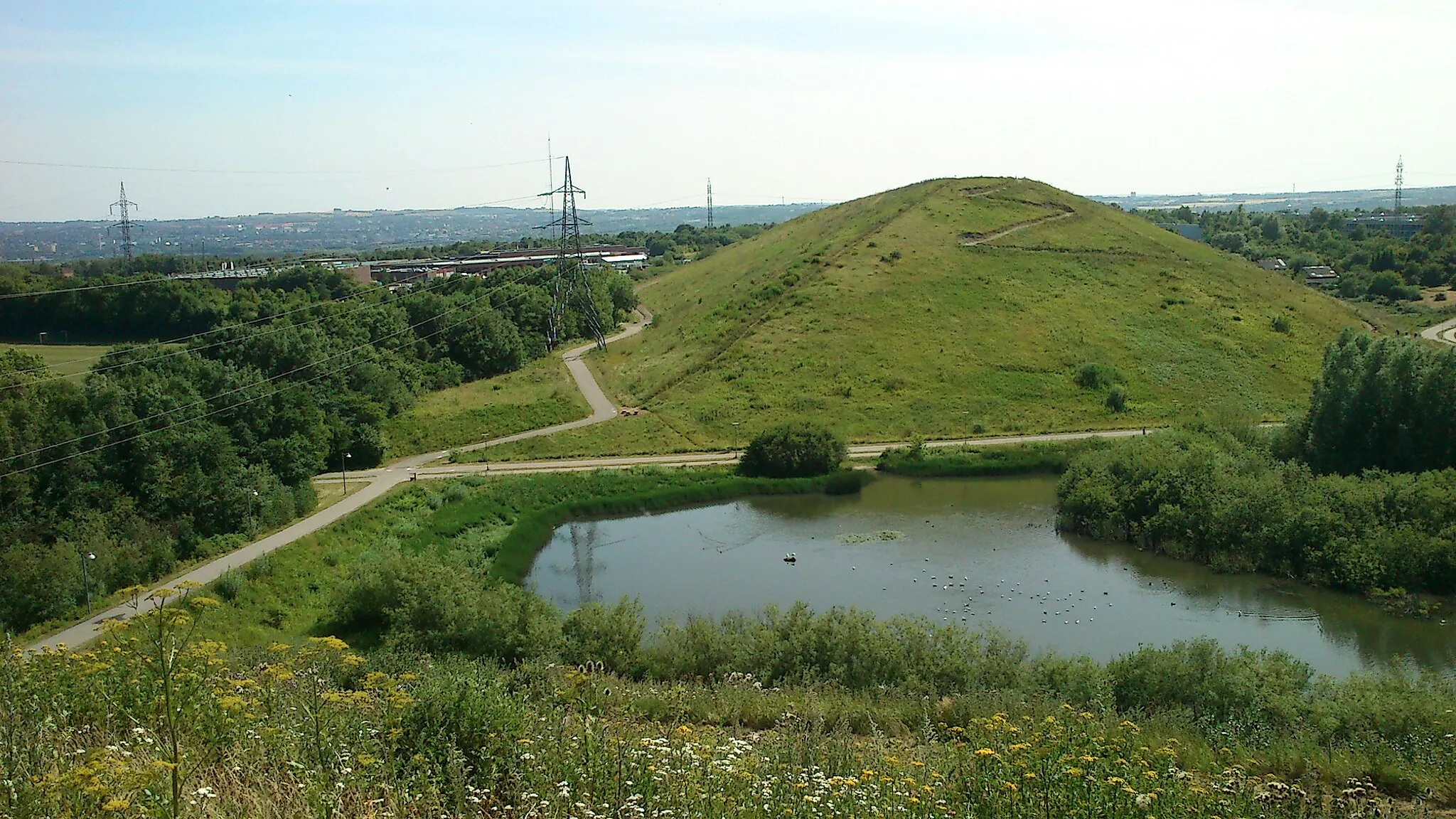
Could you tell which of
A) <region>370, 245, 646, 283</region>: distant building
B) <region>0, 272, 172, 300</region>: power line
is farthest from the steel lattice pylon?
<region>0, 272, 172, 300</region>: power line

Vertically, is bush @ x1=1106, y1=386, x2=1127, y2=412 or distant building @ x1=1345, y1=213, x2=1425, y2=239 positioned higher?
distant building @ x1=1345, y1=213, x2=1425, y2=239

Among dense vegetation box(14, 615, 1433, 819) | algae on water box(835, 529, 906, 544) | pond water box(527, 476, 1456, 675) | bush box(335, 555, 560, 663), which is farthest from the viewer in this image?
algae on water box(835, 529, 906, 544)

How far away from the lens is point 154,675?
7793 mm

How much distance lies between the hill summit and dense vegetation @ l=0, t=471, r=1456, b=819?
23.3 m

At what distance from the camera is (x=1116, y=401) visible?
45125mm

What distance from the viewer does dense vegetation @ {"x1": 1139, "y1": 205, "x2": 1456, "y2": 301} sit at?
79188mm

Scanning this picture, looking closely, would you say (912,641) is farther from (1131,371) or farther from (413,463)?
(1131,371)

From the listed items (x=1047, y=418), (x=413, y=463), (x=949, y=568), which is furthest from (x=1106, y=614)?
(x=413, y=463)

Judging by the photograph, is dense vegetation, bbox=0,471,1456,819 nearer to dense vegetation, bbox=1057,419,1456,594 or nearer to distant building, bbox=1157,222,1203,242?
dense vegetation, bbox=1057,419,1456,594

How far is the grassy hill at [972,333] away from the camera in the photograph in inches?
1777

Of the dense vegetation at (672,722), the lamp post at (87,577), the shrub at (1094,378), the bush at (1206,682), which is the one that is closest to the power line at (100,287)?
the lamp post at (87,577)

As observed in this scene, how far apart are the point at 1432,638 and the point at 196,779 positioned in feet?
80.1

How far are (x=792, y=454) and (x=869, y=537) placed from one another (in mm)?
7034

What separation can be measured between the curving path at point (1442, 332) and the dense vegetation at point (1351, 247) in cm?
1163
